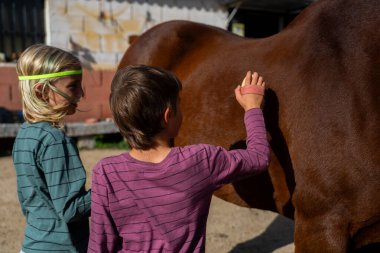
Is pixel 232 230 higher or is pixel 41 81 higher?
pixel 41 81

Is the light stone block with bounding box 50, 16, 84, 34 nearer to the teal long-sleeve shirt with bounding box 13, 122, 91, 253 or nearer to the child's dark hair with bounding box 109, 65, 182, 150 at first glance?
the teal long-sleeve shirt with bounding box 13, 122, 91, 253

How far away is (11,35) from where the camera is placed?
591cm

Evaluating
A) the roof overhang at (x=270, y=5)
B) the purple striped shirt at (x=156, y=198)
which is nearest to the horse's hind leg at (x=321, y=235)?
the purple striped shirt at (x=156, y=198)

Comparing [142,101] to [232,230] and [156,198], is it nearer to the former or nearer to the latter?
[156,198]

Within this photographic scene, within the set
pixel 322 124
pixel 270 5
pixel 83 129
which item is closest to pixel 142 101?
pixel 322 124

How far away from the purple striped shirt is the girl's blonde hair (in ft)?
1.13

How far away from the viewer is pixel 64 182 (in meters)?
1.34

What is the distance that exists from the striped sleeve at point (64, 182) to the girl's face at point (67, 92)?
0.48ft

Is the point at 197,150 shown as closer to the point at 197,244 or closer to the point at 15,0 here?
the point at 197,244

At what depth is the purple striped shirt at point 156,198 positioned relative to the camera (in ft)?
3.76

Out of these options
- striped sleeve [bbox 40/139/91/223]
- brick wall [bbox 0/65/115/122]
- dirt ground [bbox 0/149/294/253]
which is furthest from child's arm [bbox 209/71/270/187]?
brick wall [bbox 0/65/115/122]

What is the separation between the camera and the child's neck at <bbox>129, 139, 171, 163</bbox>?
1.17m

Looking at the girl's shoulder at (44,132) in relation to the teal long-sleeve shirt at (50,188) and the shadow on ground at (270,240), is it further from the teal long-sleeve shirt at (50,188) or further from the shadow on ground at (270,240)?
the shadow on ground at (270,240)

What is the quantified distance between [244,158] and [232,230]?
219cm
